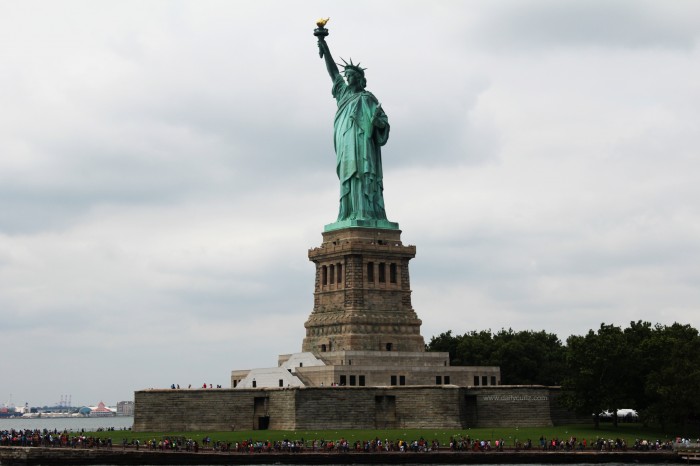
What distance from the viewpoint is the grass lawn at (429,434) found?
266ft

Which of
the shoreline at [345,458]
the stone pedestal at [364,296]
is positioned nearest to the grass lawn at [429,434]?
the shoreline at [345,458]

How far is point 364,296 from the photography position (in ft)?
309

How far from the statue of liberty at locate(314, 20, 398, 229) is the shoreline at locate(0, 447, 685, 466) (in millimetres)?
24338

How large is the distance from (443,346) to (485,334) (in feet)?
13.8

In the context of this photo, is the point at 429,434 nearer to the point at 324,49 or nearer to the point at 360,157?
the point at 360,157

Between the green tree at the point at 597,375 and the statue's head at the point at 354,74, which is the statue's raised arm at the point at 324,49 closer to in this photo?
the statue's head at the point at 354,74

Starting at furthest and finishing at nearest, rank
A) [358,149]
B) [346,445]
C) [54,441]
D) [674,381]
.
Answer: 1. [358,149]
2. [674,381]
3. [54,441]
4. [346,445]

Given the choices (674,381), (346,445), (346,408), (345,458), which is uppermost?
(674,381)

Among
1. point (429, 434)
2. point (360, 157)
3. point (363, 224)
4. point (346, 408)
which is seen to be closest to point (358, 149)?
point (360, 157)

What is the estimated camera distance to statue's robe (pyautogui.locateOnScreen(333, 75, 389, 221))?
9681cm

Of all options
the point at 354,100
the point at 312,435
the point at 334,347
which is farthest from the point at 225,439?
the point at 354,100

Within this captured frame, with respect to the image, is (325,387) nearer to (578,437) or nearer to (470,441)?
(470,441)

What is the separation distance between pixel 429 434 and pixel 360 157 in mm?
24336

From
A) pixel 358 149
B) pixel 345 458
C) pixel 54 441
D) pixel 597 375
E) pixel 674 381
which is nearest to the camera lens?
pixel 345 458
